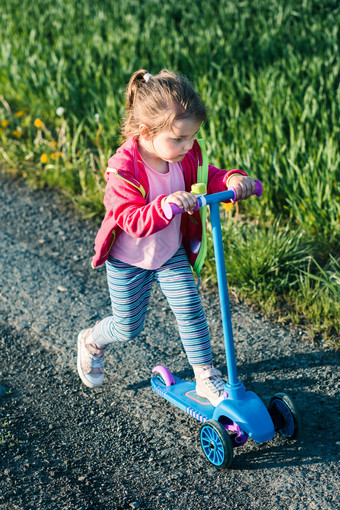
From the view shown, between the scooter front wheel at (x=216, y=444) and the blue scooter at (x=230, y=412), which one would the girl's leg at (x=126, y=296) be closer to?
the blue scooter at (x=230, y=412)

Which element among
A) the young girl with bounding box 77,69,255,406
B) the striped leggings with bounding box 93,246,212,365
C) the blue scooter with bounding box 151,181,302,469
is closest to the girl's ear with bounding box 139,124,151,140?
the young girl with bounding box 77,69,255,406

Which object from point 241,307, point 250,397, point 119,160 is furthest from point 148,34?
point 250,397

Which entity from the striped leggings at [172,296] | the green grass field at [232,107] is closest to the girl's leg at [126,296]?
the striped leggings at [172,296]

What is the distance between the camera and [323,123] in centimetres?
407

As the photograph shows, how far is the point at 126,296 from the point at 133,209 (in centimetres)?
45

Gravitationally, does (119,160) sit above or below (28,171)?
above

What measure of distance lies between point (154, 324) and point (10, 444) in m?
1.08

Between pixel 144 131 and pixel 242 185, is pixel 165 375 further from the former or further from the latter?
pixel 144 131

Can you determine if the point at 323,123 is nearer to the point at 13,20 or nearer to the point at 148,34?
the point at 148,34

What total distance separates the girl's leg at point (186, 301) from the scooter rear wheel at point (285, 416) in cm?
34

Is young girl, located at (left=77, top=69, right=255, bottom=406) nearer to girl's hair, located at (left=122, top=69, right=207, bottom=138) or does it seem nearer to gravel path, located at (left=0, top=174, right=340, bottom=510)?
girl's hair, located at (left=122, top=69, right=207, bottom=138)

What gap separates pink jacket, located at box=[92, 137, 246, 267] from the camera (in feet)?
7.16

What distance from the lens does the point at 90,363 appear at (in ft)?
9.26

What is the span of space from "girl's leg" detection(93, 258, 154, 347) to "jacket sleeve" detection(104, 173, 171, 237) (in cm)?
22
